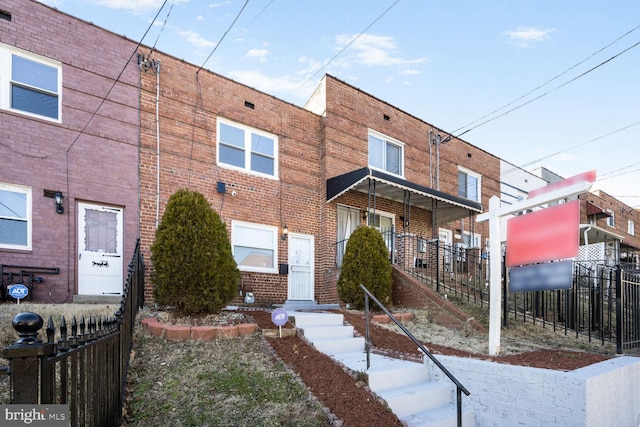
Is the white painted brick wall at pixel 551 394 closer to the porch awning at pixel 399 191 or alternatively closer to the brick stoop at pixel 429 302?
the brick stoop at pixel 429 302

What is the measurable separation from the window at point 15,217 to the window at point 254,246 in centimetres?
419

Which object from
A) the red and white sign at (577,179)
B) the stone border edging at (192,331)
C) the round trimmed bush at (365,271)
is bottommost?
the stone border edging at (192,331)

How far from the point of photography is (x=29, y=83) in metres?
8.21

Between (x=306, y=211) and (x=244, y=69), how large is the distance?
4079mm

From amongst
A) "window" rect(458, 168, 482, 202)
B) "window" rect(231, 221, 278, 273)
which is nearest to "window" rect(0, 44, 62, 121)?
"window" rect(231, 221, 278, 273)

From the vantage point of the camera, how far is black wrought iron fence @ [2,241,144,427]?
1.72 meters

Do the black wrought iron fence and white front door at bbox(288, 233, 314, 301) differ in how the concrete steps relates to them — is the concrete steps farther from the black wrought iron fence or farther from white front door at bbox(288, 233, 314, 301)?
white front door at bbox(288, 233, 314, 301)

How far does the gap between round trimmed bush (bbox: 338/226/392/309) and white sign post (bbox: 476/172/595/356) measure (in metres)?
2.75

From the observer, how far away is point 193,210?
629 centimetres

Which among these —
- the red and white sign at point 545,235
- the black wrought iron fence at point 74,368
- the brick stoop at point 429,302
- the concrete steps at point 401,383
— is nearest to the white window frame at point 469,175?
the brick stoop at point 429,302

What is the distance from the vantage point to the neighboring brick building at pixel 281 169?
9.74 m

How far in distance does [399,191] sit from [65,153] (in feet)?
27.8

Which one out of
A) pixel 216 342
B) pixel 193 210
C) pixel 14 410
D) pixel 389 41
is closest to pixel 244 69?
pixel 389 41

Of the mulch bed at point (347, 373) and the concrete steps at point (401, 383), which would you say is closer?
the mulch bed at point (347, 373)
